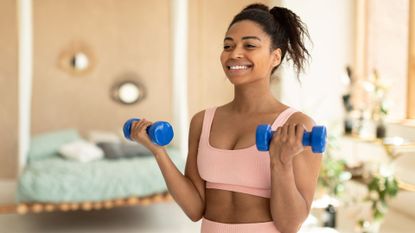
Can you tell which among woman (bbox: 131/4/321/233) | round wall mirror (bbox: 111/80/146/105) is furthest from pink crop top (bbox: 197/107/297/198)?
round wall mirror (bbox: 111/80/146/105)

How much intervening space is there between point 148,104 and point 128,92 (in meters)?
0.24

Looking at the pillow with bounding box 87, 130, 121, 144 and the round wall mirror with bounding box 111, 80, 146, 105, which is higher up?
the round wall mirror with bounding box 111, 80, 146, 105

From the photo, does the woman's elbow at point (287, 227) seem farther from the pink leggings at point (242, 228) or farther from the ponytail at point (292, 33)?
the ponytail at point (292, 33)

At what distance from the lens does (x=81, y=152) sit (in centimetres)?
361

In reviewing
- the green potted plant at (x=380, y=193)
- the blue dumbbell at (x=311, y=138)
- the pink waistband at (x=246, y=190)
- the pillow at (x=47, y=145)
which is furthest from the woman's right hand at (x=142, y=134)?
the pillow at (x=47, y=145)

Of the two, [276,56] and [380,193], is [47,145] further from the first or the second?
[276,56]

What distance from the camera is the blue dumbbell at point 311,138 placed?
669mm

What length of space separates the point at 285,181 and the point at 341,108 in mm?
3363

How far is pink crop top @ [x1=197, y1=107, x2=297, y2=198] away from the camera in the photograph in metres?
0.84

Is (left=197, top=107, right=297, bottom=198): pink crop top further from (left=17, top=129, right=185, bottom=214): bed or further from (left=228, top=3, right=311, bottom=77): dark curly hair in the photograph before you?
(left=17, top=129, right=185, bottom=214): bed

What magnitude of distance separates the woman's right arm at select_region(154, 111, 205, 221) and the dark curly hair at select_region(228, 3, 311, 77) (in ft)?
0.66

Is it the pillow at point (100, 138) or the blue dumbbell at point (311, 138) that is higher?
the blue dumbbell at point (311, 138)

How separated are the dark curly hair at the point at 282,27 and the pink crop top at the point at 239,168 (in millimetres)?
109

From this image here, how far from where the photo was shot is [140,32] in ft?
16.4
